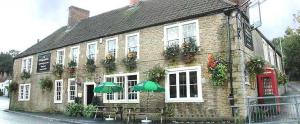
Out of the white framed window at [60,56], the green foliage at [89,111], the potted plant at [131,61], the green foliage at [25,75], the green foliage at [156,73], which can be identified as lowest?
the green foliage at [89,111]

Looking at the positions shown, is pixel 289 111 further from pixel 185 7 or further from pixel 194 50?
pixel 185 7

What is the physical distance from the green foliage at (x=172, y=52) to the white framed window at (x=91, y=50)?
685cm

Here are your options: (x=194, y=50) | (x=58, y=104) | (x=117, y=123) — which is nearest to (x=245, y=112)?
(x=194, y=50)

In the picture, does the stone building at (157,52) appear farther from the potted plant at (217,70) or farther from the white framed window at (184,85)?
the potted plant at (217,70)

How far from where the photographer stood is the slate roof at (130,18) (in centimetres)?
1616

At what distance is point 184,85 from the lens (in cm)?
1548

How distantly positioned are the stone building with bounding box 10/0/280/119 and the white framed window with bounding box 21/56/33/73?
0.64 m

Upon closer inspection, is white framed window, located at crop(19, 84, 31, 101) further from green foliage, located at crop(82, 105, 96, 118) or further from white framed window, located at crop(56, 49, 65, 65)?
green foliage, located at crop(82, 105, 96, 118)

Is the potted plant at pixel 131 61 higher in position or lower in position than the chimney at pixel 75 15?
lower

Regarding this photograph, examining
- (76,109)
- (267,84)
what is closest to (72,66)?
(76,109)

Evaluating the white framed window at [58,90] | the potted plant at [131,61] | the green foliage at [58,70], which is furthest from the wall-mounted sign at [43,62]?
the potted plant at [131,61]

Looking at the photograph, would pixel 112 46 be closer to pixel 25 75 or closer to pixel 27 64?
pixel 25 75

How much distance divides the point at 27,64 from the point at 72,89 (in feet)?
26.7

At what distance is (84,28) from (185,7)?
36.0 ft
